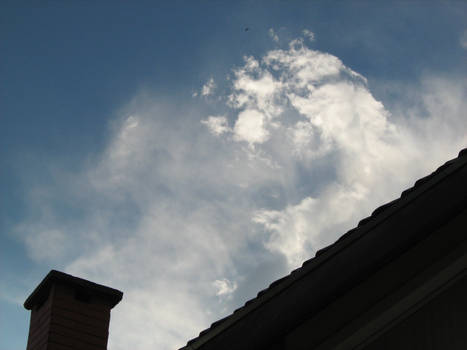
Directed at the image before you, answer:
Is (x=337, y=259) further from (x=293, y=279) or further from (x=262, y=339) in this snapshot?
(x=262, y=339)

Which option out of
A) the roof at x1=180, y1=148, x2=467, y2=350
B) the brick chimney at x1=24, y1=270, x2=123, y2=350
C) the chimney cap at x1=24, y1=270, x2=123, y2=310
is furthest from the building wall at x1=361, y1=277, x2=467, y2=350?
the chimney cap at x1=24, y1=270, x2=123, y2=310

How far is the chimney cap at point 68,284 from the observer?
7430mm

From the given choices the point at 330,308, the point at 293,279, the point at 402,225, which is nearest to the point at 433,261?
the point at 402,225

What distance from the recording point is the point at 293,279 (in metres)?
2.42

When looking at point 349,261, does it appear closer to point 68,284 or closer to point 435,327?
point 435,327

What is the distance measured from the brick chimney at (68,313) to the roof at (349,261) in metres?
5.42

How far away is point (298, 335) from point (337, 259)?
491 mm

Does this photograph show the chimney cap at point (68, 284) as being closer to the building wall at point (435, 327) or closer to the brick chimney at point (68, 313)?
the brick chimney at point (68, 313)

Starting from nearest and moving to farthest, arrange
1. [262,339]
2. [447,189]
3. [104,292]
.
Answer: [262,339]
[447,189]
[104,292]

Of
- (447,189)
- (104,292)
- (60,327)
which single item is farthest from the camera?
(104,292)

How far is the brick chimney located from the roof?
17.8 ft

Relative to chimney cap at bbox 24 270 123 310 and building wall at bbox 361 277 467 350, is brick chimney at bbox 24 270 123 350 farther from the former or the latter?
building wall at bbox 361 277 467 350

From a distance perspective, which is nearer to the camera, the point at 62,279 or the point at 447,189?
the point at 447,189

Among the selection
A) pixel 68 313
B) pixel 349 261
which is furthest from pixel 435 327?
pixel 68 313
